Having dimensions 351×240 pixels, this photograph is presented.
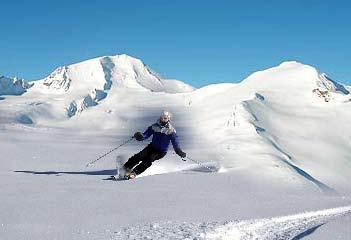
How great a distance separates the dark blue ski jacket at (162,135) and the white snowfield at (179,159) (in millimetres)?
805

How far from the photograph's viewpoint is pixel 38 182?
10.6 metres

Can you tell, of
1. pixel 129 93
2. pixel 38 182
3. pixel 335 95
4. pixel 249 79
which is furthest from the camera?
pixel 129 93

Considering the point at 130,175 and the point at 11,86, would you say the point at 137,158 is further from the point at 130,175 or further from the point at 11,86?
the point at 11,86

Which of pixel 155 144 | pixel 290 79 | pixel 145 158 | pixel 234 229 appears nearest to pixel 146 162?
pixel 145 158

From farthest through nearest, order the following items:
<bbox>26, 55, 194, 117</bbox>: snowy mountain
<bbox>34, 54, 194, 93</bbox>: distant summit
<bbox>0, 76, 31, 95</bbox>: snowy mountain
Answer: <bbox>34, 54, 194, 93</bbox>: distant summit
<bbox>0, 76, 31, 95</bbox>: snowy mountain
<bbox>26, 55, 194, 117</bbox>: snowy mountain

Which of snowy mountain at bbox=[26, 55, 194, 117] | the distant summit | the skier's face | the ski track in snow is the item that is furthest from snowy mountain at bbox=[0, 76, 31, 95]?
the ski track in snow

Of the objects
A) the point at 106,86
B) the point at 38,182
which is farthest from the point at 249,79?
the point at 38,182

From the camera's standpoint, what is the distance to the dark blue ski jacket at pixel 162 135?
14141 millimetres

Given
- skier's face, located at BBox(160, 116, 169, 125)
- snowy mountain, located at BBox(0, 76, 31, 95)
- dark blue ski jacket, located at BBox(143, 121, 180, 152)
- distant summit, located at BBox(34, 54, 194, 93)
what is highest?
distant summit, located at BBox(34, 54, 194, 93)

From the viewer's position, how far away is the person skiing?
14125mm

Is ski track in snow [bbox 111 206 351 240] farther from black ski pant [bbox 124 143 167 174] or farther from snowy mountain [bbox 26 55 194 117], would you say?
snowy mountain [bbox 26 55 194 117]

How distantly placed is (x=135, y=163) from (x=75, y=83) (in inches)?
4467

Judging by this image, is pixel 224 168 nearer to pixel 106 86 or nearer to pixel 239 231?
pixel 239 231

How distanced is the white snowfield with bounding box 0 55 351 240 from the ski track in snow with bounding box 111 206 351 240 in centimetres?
3
